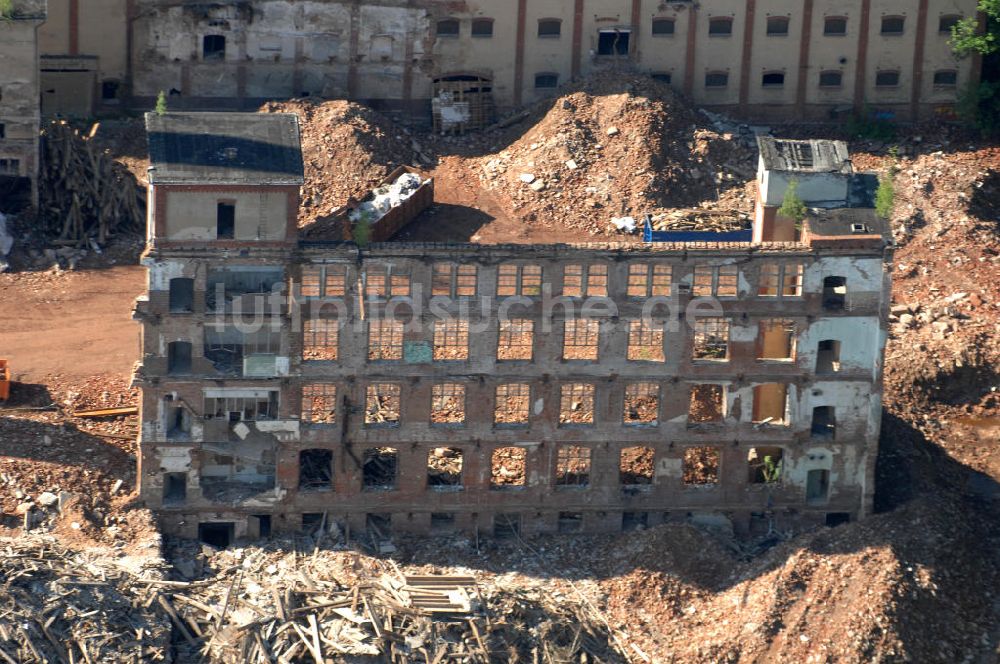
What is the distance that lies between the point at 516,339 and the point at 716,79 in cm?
2509

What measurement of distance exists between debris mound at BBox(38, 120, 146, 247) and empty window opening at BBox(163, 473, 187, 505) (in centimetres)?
1666

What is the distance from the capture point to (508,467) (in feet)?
297

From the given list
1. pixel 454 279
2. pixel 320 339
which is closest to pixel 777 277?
pixel 454 279

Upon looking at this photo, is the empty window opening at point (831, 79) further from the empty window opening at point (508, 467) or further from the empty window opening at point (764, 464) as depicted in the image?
the empty window opening at point (508, 467)

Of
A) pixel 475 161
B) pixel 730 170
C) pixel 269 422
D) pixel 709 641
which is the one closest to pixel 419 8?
pixel 475 161

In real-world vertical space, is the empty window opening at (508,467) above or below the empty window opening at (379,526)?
above

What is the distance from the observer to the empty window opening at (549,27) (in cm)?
11031

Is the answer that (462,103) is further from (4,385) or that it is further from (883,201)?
(4,385)

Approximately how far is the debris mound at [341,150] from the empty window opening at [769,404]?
63.7 feet

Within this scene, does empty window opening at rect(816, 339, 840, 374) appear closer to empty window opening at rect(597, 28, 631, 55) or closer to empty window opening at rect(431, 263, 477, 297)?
empty window opening at rect(431, 263, 477, 297)

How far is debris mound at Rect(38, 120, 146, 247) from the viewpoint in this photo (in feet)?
337

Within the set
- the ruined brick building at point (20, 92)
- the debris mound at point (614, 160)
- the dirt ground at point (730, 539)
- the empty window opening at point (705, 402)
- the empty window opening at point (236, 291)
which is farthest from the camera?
the debris mound at point (614, 160)

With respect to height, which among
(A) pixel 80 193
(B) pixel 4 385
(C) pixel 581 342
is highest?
(A) pixel 80 193

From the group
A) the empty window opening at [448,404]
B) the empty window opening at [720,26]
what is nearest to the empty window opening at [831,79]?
the empty window opening at [720,26]
